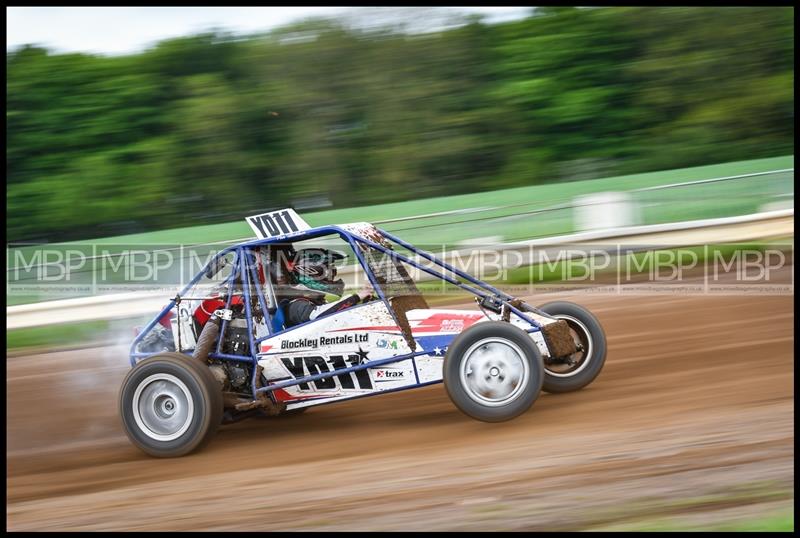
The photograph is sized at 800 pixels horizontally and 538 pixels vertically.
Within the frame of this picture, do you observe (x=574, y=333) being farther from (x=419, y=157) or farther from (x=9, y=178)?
(x=9, y=178)

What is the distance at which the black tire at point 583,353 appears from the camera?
6.07 m

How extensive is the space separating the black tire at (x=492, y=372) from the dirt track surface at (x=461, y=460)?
0.19 meters

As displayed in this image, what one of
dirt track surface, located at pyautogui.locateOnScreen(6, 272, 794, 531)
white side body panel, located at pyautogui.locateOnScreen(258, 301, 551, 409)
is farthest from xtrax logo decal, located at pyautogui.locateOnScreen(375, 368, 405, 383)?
dirt track surface, located at pyautogui.locateOnScreen(6, 272, 794, 531)

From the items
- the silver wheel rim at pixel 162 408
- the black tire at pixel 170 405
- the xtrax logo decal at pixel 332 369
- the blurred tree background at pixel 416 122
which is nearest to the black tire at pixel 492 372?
the xtrax logo decal at pixel 332 369

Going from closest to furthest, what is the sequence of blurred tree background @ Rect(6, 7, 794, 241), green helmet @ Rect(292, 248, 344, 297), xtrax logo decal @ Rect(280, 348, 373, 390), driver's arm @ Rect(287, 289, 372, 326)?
xtrax logo decal @ Rect(280, 348, 373, 390) < driver's arm @ Rect(287, 289, 372, 326) < green helmet @ Rect(292, 248, 344, 297) < blurred tree background @ Rect(6, 7, 794, 241)

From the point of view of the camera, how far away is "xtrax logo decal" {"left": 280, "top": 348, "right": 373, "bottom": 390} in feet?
18.8

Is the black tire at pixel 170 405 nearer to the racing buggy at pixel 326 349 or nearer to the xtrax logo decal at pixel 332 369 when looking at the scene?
the racing buggy at pixel 326 349

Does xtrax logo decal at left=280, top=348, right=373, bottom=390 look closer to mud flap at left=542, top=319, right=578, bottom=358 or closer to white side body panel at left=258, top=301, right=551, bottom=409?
white side body panel at left=258, top=301, right=551, bottom=409

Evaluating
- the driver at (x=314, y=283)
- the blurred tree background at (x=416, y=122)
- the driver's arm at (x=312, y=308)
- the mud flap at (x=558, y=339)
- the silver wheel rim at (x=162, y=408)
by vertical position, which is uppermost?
the blurred tree background at (x=416, y=122)

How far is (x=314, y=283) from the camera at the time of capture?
604 cm

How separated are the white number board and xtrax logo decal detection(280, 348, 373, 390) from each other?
814 millimetres

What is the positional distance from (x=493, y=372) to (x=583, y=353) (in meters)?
1.02

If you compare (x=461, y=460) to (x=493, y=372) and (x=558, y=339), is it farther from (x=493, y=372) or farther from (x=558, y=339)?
(x=558, y=339)

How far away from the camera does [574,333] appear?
241 inches
